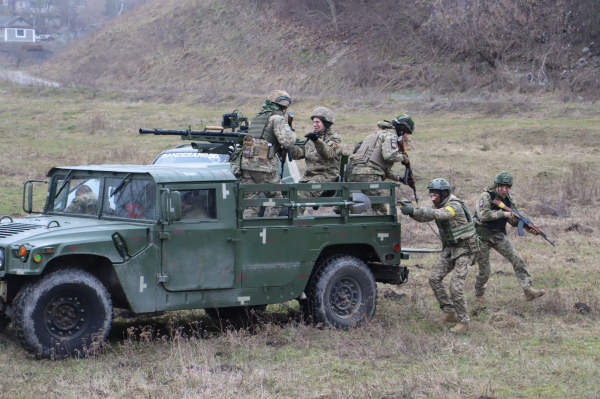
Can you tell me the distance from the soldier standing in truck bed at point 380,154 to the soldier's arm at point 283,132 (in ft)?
4.37

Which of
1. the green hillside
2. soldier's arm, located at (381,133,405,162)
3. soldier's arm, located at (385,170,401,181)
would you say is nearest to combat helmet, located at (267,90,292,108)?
soldier's arm, located at (381,133,405,162)

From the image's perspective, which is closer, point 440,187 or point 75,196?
point 75,196

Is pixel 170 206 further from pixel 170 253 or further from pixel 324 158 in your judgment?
pixel 324 158

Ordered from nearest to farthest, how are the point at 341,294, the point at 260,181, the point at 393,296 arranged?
the point at 341,294
the point at 260,181
the point at 393,296

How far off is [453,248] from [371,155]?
63.7 inches

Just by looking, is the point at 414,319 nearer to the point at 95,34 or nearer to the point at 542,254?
the point at 542,254

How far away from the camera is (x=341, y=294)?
7.88m

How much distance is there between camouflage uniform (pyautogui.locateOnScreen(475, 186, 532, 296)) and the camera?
9.30 metres

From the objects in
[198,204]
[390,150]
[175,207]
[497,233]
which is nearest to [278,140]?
[198,204]

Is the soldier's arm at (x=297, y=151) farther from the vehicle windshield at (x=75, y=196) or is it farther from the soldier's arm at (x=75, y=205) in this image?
the soldier's arm at (x=75, y=205)

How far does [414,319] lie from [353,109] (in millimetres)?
22983

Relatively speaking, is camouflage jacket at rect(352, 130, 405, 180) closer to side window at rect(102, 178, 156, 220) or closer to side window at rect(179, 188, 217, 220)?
side window at rect(179, 188, 217, 220)

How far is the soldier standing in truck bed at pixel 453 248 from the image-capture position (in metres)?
8.02

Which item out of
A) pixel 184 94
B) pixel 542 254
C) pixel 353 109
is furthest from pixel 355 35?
pixel 542 254
